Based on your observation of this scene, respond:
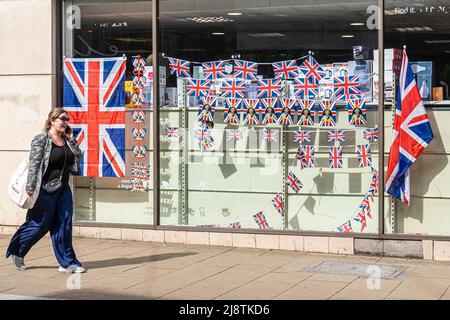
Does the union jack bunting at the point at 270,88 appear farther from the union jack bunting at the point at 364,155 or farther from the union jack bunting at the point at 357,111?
the union jack bunting at the point at 364,155

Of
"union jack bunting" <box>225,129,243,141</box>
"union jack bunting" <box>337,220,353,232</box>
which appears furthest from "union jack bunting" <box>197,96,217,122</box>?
"union jack bunting" <box>337,220,353,232</box>

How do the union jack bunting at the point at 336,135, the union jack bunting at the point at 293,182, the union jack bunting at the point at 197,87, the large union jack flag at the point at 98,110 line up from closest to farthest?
the union jack bunting at the point at 336,135
the union jack bunting at the point at 293,182
the union jack bunting at the point at 197,87
the large union jack flag at the point at 98,110

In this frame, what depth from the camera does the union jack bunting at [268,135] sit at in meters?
11.1

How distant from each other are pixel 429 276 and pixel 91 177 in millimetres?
5030

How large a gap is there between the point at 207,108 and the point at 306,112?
4.44 feet

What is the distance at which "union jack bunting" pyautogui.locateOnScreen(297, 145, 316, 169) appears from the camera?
1096 centimetres

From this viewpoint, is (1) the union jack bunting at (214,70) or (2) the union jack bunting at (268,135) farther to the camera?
(1) the union jack bunting at (214,70)

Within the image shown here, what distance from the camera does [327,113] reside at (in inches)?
427

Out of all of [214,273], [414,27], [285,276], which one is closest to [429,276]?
[285,276]

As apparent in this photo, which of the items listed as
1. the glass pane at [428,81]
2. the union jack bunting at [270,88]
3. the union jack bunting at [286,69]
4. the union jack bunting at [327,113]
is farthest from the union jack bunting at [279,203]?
the glass pane at [428,81]

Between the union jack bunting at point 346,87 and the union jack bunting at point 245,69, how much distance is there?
1.07 m

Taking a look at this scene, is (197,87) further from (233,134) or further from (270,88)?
(270,88)

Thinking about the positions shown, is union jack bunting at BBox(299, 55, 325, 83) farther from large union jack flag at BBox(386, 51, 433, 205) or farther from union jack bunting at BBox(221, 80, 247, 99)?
large union jack flag at BBox(386, 51, 433, 205)

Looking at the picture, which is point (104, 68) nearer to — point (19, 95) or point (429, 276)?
point (19, 95)
